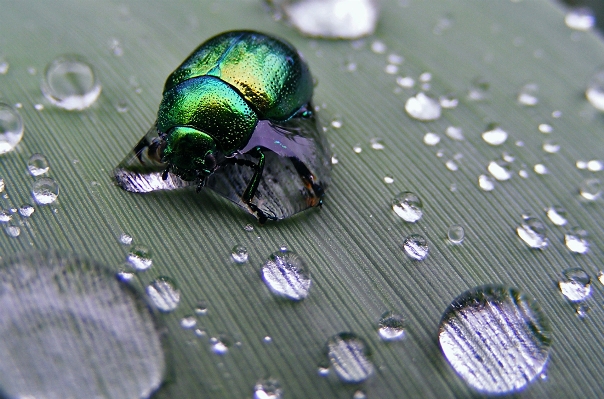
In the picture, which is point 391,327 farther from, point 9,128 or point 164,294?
point 9,128

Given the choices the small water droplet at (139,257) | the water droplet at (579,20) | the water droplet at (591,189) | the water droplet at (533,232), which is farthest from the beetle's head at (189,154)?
the water droplet at (579,20)

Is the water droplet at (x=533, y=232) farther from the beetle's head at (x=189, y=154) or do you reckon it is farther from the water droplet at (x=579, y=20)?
the water droplet at (x=579, y=20)

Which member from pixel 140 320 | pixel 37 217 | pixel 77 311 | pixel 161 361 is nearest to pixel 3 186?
pixel 37 217

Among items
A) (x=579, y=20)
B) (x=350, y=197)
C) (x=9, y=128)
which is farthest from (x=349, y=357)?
(x=579, y=20)

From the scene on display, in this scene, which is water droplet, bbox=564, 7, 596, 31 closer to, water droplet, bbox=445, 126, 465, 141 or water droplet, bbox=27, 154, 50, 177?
water droplet, bbox=445, 126, 465, 141

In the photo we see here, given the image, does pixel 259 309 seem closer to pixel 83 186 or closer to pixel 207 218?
pixel 207 218
